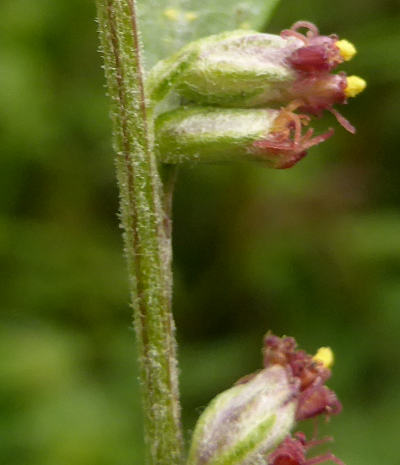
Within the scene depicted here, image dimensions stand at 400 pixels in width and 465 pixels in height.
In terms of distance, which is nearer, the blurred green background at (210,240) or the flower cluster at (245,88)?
the flower cluster at (245,88)

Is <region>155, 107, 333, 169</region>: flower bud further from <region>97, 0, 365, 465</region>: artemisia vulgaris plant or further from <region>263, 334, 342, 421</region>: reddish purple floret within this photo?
<region>263, 334, 342, 421</region>: reddish purple floret

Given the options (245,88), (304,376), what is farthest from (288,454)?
(245,88)

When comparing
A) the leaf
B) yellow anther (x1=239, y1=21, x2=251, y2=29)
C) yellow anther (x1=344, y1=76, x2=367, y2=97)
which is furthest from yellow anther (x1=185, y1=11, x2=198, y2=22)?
yellow anther (x1=344, y1=76, x2=367, y2=97)

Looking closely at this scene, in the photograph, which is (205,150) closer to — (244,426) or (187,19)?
(187,19)

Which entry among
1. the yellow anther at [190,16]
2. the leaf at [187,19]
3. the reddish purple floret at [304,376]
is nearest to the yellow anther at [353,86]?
the leaf at [187,19]

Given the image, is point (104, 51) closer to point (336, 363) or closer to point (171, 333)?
point (171, 333)

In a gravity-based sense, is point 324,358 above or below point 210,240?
below

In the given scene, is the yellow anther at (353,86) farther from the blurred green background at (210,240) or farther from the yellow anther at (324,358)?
the blurred green background at (210,240)
